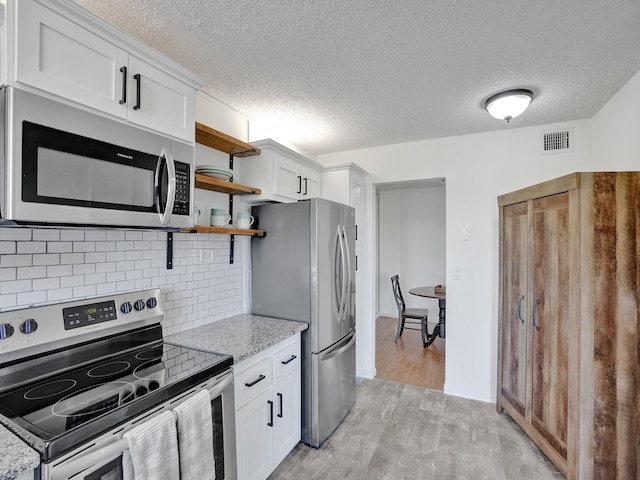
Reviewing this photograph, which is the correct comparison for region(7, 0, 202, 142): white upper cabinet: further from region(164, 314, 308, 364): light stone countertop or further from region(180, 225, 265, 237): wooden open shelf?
region(164, 314, 308, 364): light stone countertop

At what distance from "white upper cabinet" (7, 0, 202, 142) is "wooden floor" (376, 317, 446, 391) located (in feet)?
10.5

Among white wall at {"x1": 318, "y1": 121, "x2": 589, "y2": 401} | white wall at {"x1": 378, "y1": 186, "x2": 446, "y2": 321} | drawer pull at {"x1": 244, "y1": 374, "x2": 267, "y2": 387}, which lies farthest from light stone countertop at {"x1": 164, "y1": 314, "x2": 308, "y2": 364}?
white wall at {"x1": 378, "y1": 186, "x2": 446, "y2": 321}

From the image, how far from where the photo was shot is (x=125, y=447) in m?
1.06

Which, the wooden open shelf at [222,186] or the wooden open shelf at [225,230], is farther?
the wooden open shelf at [222,186]


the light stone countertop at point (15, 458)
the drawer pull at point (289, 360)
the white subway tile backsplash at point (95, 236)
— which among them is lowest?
the drawer pull at point (289, 360)

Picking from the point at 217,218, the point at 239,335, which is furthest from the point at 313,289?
the point at 217,218

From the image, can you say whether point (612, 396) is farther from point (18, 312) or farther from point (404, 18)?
point (18, 312)

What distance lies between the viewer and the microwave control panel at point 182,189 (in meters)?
1.63

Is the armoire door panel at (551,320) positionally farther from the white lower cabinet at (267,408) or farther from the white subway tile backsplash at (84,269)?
the white subway tile backsplash at (84,269)

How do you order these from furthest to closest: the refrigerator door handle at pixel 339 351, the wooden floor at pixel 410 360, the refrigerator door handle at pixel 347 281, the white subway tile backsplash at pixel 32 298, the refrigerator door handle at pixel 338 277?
1. the wooden floor at pixel 410 360
2. the refrigerator door handle at pixel 347 281
3. the refrigerator door handle at pixel 338 277
4. the refrigerator door handle at pixel 339 351
5. the white subway tile backsplash at pixel 32 298

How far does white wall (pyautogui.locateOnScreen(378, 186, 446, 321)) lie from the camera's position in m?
5.71

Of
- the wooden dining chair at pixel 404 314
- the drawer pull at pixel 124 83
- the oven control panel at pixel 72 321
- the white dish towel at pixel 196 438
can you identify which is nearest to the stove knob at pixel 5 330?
the oven control panel at pixel 72 321

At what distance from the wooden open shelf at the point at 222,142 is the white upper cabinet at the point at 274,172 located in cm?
8

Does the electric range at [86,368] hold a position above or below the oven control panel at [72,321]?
below
